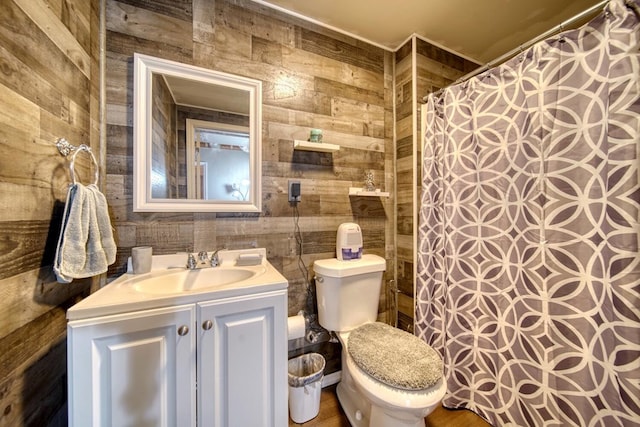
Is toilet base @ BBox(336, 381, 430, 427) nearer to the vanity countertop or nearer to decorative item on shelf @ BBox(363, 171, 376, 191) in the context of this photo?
the vanity countertop

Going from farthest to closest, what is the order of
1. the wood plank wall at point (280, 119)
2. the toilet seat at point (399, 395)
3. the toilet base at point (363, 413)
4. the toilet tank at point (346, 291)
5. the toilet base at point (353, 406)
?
the toilet tank at point (346, 291), the toilet base at point (353, 406), the wood plank wall at point (280, 119), the toilet base at point (363, 413), the toilet seat at point (399, 395)

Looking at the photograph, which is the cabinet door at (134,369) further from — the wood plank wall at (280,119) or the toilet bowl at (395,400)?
the toilet bowl at (395,400)

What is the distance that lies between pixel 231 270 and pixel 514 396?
4.97 ft

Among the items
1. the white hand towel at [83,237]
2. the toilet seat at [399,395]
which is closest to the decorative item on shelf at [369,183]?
the toilet seat at [399,395]

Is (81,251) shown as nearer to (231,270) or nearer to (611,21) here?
(231,270)

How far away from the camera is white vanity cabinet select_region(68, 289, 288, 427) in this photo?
71 cm

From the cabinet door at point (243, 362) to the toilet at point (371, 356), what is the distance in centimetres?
37

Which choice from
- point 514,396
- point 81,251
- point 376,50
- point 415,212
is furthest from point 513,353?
point 376,50

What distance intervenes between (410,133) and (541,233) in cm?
92

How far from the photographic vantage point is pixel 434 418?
1299 millimetres

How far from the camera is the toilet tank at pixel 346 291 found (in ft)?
4.34

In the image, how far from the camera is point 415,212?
1.57 meters

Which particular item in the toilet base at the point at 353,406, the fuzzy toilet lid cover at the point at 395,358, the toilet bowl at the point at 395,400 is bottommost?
the toilet base at the point at 353,406

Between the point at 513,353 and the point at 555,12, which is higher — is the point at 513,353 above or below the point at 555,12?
below
